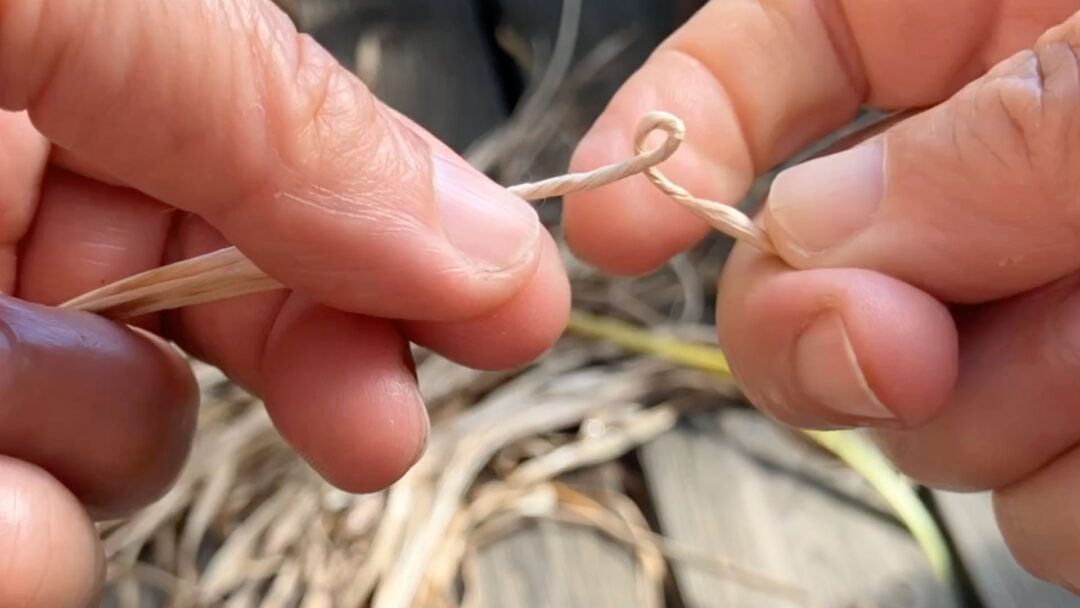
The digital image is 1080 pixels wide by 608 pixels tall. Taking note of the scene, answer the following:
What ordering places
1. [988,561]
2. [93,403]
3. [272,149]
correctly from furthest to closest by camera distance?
[988,561] < [93,403] < [272,149]

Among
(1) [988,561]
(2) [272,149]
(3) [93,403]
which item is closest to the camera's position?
(2) [272,149]

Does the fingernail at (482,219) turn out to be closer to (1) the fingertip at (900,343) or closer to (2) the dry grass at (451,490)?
(1) the fingertip at (900,343)

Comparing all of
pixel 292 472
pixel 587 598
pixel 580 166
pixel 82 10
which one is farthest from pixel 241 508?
pixel 82 10

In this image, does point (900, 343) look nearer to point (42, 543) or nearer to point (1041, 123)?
point (1041, 123)

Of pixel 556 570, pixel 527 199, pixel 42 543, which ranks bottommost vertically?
pixel 556 570

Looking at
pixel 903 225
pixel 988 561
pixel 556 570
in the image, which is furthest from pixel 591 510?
pixel 903 225

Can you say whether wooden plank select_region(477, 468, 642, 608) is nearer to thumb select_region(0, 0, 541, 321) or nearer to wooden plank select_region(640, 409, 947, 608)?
wooden plank select_region(640, 409, 947, 608)

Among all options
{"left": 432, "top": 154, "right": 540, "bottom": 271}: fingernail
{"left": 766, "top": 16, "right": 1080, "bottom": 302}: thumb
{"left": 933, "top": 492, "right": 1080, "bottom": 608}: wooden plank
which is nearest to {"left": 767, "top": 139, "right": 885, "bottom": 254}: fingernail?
{"left": 766, "top": 16, "right": 1080, "bottom": 302}: thumb

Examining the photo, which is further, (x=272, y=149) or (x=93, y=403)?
(x=93, y=403)
